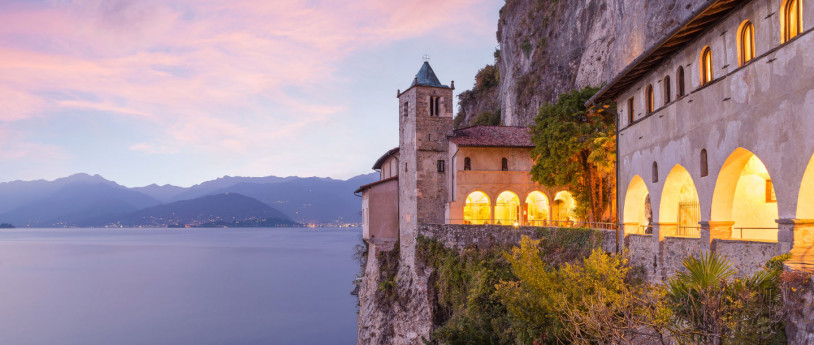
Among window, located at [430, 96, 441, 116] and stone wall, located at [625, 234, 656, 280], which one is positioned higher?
window, located at [430, 96, 441, 116]

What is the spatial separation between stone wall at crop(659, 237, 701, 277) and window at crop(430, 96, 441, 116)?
21351 millimetres

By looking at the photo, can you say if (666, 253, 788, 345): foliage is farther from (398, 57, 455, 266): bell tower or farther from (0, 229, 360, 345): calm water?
(0, 229, 360, 345): calm water

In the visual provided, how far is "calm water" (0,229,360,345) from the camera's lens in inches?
2039

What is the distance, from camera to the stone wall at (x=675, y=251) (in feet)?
52.4

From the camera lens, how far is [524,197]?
37875 mm

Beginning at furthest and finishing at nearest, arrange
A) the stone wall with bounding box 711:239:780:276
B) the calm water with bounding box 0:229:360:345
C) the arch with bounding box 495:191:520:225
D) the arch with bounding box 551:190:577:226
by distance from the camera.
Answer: the calm water with bounding box 0:229:360:345
the arch with bounding box 495:191:520:225
the arch with bounding box 551:190:577:226
the stone wall with bounding box 711:239:780:276

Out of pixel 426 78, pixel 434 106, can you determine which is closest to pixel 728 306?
pixel 434 106

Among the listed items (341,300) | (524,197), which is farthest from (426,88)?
(341,300)

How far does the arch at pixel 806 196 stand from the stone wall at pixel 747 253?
964 mm

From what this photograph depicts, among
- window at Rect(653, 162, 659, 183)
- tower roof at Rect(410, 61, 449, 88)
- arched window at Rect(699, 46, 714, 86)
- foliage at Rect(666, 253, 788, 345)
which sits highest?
tower roof at Rect(410, 61, 449, 88)

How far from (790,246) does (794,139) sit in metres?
2.14

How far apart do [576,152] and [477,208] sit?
11.1 m

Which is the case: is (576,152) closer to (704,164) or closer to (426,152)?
(426,152)

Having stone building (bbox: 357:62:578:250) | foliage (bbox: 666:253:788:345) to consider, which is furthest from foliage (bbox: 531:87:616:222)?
foliage (bbox: 666:253:788:345)
